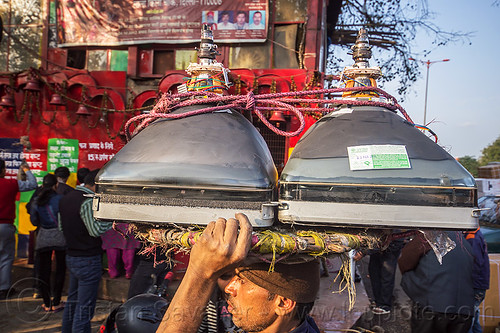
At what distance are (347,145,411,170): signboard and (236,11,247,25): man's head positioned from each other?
6783 millimetres

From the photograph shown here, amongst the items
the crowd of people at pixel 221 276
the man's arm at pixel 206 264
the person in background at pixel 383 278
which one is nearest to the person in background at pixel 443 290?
the crowd of people at pixel 221 276

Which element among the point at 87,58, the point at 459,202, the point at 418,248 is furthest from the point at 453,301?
the point at 87,58

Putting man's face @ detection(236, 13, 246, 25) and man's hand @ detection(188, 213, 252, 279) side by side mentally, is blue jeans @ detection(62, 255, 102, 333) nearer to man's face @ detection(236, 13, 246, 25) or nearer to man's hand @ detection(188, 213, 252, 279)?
man's hand @ detection(188, 213, 252, 279)

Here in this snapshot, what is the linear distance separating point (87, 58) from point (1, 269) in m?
4.94

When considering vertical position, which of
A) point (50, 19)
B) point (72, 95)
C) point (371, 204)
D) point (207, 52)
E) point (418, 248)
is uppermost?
point (50, 19)

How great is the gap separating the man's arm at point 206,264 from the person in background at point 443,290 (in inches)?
106

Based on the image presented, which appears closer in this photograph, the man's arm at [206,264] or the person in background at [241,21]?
the man's arm at [206,264]

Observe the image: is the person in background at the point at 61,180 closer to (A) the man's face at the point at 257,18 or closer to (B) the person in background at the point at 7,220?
(B) the person in background at the point at 7,220

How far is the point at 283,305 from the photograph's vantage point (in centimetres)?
145

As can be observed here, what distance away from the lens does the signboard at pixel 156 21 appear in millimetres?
7090

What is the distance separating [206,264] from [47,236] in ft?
16.6

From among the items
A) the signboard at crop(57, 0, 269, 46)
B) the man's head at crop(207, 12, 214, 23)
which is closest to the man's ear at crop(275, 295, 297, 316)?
the signboard at crop(57, 0, 269, 46)

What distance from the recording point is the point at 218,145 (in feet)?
3.34

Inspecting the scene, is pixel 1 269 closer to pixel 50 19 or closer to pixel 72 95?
pixel 72 95
